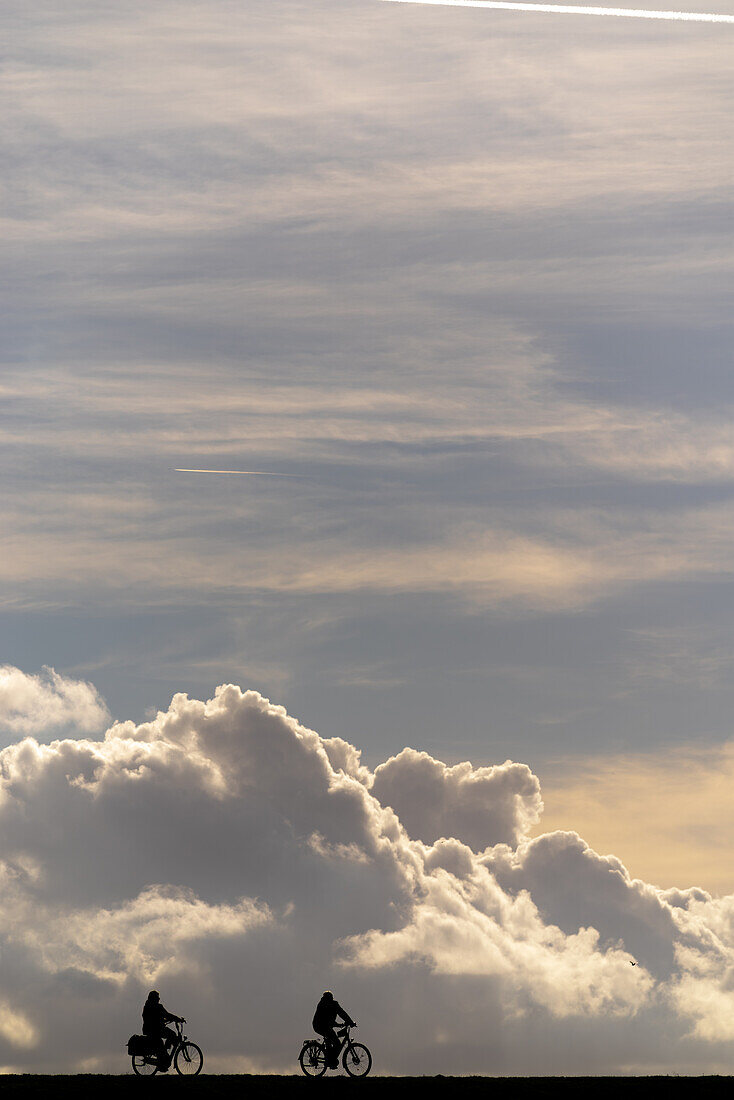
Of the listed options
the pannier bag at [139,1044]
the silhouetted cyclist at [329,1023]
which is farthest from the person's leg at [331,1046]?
the pannier bag at [139,1044]

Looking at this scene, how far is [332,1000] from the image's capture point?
47.5 metres

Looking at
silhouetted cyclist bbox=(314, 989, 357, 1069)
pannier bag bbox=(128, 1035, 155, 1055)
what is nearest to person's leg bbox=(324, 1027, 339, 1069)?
silhouetted cyclist bbox=(314, 989, 357, 1069)

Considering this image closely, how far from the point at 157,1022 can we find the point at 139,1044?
0.83 metres

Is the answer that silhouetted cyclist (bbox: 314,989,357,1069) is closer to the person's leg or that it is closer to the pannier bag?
the person's leg

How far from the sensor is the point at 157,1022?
46.6 m

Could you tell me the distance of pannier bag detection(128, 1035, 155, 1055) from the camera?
152ft
